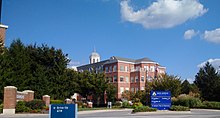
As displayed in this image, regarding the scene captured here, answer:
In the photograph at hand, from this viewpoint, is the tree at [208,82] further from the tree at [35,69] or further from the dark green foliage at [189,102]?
the tree at [35,69]

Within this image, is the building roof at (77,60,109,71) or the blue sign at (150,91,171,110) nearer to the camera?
the blue sign at (150,91,171,110)

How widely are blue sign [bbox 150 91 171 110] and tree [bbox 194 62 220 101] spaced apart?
28.5m

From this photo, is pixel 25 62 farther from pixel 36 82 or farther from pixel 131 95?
pixel 131 95

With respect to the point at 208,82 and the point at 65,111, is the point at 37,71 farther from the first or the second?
the point at 65,111

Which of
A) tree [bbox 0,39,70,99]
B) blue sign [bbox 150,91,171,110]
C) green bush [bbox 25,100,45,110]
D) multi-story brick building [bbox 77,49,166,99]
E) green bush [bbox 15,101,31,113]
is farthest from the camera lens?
multi-story brick building [bbox 77,49,166,99]

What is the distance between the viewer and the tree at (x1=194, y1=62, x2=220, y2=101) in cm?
5803

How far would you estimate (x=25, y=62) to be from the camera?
145 ft

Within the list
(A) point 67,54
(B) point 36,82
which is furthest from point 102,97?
(B) point 36,82

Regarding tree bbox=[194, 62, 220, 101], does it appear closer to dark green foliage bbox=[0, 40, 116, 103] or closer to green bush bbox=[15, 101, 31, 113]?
dark green foliage bbox=[0, 40, 116, 103]

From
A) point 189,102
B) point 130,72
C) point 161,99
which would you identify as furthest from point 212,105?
point 130,72

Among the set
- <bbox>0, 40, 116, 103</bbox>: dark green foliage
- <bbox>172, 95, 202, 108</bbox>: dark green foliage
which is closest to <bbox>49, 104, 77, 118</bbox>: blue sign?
<bbox>0, 40, 116, 103</bbox>: dark green foliage

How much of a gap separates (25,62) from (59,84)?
742cm

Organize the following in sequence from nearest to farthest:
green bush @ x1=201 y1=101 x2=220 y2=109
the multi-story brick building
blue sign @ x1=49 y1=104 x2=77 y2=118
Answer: blue sign @ x1=49 y1=104 x2=77 y2=118 → green bush @ x1=201 y1=101 x2=220 y2=109 → the multi-story brick building

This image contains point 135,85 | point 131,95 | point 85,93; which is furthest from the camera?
point 135,85
